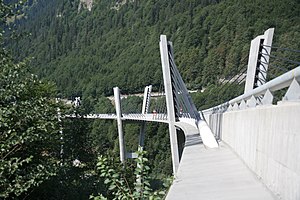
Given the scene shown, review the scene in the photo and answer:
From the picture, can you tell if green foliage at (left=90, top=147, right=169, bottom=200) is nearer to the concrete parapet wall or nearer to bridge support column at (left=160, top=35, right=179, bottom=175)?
the concrete parapet wall

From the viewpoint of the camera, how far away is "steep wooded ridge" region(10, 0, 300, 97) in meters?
56.3

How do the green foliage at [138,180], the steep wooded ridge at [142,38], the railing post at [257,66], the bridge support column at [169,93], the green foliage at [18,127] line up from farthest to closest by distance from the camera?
the steep wooded ridge at [142,38] < the bridge support column at [169,93] < the railing post at [257,66] < the green foliage at [18,127] < the green foliage at [138,180]

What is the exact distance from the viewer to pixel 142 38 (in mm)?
106188

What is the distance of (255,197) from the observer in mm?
2533

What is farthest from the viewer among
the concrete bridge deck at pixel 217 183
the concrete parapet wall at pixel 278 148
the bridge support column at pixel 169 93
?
the bridge support column at pixel 169 93

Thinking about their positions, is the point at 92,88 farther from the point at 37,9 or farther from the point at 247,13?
the point at 37,9

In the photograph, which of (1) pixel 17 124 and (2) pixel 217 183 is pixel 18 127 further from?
(2) pixel 217 183

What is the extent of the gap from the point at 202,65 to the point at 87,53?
6358cm

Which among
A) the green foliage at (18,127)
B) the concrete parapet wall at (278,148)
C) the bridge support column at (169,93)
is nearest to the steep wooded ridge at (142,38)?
the bridge support column at (169,93)

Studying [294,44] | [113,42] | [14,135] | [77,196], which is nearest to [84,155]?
[77,196]

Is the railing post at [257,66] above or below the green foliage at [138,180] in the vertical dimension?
above

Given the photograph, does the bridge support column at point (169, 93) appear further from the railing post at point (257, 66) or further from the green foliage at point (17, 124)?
the green foliage at point (17, 124)

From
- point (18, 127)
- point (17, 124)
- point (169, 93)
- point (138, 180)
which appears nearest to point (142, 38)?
point (169, 93)

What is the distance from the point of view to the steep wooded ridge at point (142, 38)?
56.3 m
